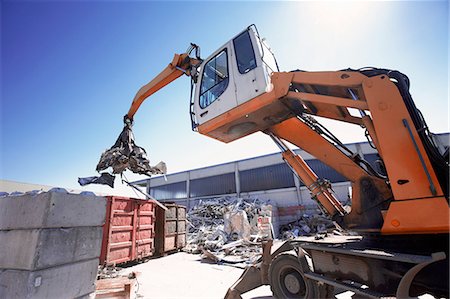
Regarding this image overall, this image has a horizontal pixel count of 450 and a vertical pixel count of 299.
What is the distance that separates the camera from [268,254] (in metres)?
4.13

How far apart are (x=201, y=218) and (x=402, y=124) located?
14963 mm

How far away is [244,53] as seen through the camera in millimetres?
4195

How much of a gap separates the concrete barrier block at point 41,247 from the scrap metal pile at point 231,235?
6.30 m

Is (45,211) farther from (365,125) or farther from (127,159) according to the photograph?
(365,125)

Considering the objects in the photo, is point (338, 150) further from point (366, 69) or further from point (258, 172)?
point (258, 172)

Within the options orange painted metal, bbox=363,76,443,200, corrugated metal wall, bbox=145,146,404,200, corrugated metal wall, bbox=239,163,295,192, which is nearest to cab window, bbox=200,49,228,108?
orange painted metal, bbox=363,76,443,200

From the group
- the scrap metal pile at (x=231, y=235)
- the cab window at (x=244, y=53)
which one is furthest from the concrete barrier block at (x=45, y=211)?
the scrap metal pile at (x=231, y=235)

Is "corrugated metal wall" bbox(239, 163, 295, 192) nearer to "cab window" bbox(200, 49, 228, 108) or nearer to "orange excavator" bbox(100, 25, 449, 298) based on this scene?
"orange excavator" bbox(100, 25, 449, 298)

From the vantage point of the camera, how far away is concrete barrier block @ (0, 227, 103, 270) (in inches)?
89.0

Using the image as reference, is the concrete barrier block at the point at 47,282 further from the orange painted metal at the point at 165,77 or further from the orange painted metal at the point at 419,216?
the orange painted metal at the point at 165,77

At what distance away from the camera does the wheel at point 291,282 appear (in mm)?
3285

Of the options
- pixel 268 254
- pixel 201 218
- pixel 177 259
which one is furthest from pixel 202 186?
pixel 268 254

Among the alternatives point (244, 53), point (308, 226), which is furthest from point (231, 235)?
point (244, 53)

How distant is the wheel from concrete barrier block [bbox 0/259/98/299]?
291cm
